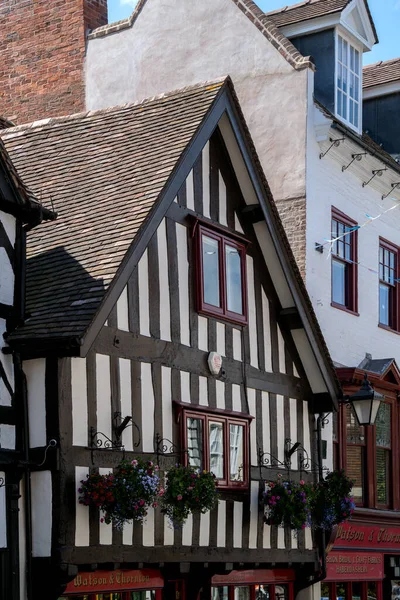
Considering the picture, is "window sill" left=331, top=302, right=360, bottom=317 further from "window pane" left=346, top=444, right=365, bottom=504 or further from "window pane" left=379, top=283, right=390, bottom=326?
"window pane" left=346, top=444, right=365, bottom=504

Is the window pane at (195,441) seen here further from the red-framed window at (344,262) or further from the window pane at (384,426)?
the window pane at (384,426)

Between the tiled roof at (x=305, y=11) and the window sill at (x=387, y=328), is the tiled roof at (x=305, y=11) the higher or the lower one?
the higher one

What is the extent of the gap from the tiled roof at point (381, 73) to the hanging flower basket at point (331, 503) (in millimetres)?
8607

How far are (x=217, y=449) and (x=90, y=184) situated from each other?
3532 mm

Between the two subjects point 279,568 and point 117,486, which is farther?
point 279,568

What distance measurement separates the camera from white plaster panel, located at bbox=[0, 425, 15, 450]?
41.4 feet

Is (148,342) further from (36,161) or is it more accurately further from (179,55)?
(179,55)

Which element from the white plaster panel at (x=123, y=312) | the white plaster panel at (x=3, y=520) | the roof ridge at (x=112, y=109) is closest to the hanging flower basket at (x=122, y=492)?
the white plaster panel at (x=3, y=520)

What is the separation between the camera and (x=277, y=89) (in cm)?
1948

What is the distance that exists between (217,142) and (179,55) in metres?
5.37

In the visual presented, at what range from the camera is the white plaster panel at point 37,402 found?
1279cm

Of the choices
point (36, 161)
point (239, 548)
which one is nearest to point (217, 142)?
point (36, 161)

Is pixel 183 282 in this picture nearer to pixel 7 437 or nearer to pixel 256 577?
pixel 7 437

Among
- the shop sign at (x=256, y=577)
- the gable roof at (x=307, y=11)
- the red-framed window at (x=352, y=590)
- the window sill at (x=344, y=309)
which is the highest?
the gable roof at (x=307, y=11)
